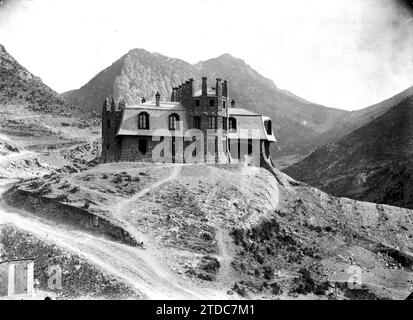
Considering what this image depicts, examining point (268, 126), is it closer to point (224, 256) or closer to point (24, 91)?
point (224, 256)

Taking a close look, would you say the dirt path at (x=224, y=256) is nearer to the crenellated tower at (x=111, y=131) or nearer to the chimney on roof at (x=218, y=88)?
the crenellated tower at (x=111, y=131)

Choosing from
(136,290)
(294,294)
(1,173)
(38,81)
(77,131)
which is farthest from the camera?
(38,81)

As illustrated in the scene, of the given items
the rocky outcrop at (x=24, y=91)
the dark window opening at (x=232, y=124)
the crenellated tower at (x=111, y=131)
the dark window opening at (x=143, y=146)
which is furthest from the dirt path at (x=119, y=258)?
the rocky outcrop at (x=24, y=91)

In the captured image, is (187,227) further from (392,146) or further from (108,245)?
(392,146)

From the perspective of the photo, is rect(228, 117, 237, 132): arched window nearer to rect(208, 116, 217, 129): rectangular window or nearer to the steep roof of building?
rect(208, 116, 217, 129): rectangular window

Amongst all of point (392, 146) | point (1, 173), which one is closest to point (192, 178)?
point (1, 173)

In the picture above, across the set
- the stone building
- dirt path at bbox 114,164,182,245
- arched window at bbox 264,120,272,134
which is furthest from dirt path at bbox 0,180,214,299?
arched window at bbox 264,120,272,134

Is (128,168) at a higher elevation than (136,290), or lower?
higher
